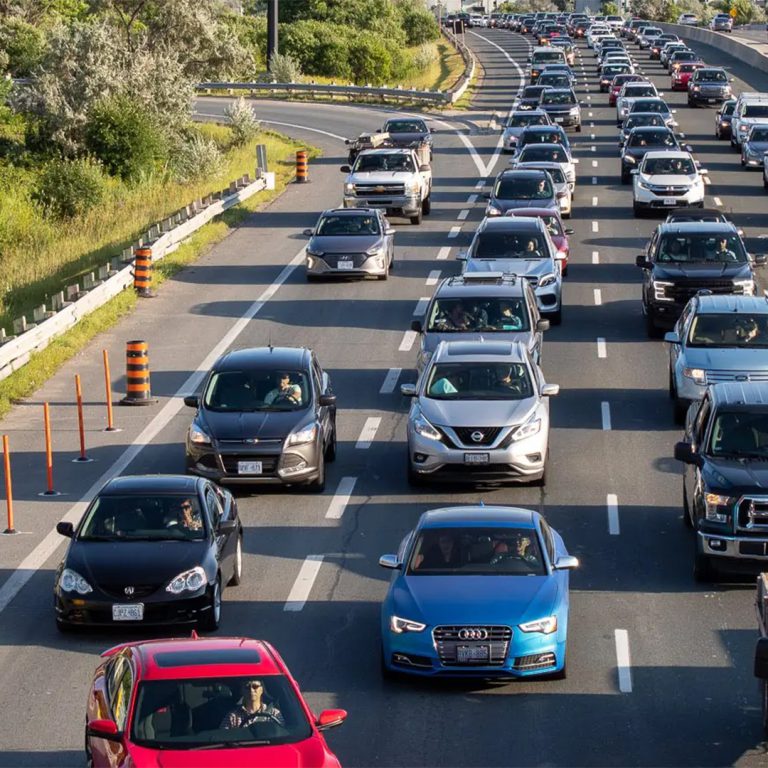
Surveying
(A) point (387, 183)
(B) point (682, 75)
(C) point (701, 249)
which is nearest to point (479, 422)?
(C) point (701, 249)

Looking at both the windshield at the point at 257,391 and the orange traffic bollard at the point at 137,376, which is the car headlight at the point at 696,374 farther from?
the orange traffic bollard at the point at 137,376

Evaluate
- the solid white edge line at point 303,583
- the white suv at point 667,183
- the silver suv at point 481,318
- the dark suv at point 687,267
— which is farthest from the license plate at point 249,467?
the white suv at point 667,183

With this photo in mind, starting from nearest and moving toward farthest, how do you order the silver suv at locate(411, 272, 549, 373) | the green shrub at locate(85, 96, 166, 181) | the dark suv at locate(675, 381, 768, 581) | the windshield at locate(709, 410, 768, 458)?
the dark suv at locate(675, 381, 768, 581) < the windshield at locate(709, 410, 768, 458) < the silver suv at locate(411, 272, 549, 373) < the green shrub at locate(85, 96, 166, 181)

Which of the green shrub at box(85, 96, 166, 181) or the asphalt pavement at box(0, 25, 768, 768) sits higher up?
the asphalt pavement at box(0, 25, 768, 768)

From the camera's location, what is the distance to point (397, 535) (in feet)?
65.3

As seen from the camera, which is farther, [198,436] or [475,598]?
[198,436]

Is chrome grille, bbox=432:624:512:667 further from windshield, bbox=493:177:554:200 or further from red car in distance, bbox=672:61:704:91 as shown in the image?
red car in distance, bbox=672:61:704:91

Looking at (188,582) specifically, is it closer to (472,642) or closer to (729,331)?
(472,642)

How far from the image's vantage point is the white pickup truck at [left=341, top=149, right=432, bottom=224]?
4303 cm

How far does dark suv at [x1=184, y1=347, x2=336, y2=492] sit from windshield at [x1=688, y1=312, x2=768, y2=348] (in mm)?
5749

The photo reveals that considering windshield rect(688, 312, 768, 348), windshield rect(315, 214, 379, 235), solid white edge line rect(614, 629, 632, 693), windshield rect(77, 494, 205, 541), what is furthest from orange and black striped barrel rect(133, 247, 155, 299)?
solid white edge line rect(614, 629, 632, 693)

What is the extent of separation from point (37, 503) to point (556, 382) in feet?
31.8

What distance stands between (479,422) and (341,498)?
194 cm

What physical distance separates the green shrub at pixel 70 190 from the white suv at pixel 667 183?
59.3 feet
